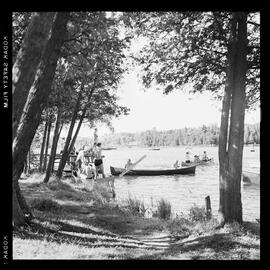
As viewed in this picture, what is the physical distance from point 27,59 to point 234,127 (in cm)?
584

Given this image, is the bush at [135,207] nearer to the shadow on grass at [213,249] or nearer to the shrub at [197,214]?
the shrub at [197,214]

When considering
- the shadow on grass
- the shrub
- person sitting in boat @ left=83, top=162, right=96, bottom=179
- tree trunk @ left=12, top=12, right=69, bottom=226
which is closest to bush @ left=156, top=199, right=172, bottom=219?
the shrub

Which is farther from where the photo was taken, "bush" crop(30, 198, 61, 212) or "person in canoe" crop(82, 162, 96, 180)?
"person in canoe" crop(82, 162, 96, 180)

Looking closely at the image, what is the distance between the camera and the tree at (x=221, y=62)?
392 inches

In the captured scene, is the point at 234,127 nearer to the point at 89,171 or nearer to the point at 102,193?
the point at 102,193

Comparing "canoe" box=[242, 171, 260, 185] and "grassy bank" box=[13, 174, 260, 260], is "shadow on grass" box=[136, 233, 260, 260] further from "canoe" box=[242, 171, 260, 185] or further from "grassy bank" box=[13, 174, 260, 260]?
"canoe" box=[242, 171, 260, 185]

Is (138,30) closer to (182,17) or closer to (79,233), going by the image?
(182,17)

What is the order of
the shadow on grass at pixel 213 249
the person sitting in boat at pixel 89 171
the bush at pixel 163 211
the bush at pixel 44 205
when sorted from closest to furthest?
1. the shadow on grass at pixel 213 249
2. the bush at pixel 44 205
3. the bush at pixel 163 211
4. the person sitting in boat at pixel 89 171

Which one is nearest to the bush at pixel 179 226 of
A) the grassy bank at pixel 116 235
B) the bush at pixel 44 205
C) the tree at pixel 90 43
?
the grassy bank at pixel 116 235

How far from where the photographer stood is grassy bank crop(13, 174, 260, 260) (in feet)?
22.6

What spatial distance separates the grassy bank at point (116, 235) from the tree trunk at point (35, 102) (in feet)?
4.18
